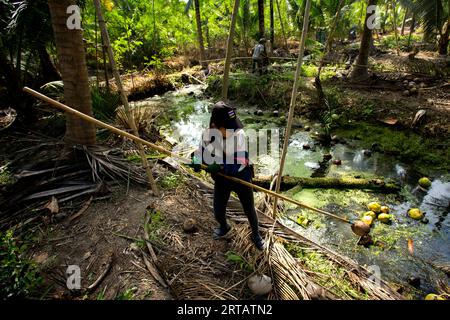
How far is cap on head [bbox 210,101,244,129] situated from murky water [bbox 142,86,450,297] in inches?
78.5

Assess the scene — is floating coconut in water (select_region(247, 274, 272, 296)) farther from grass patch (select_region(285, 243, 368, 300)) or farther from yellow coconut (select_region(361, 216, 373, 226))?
yellow coconut (select_region(361, 216, 373, 226))

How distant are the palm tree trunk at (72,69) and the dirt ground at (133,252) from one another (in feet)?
3.04

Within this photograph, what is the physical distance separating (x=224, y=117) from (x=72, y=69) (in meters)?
2.18

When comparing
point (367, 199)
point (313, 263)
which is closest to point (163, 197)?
point (313, 263)

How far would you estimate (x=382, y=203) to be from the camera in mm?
4055

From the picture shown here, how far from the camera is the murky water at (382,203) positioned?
309cm

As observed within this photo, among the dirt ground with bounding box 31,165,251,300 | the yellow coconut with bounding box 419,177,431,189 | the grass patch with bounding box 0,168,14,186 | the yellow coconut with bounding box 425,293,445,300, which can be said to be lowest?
the yellow coconut with bounding box 425,293,445,300

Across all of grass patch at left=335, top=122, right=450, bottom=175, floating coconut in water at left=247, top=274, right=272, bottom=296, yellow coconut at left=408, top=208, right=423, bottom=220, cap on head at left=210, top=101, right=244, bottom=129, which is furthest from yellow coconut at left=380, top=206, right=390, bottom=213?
cap on head at left=210, top=101, right=244, bottom=129

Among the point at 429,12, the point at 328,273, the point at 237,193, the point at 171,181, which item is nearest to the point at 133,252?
the point at 237,193

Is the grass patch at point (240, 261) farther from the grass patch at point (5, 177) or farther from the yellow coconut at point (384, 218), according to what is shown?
the grass patch at point (5, 177)

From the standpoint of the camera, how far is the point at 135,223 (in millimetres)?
2963

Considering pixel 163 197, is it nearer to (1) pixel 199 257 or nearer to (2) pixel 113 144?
(1) pixel 199 257

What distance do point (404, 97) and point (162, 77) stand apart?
857 centimetres

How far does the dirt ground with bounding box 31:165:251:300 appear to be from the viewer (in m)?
2.26
